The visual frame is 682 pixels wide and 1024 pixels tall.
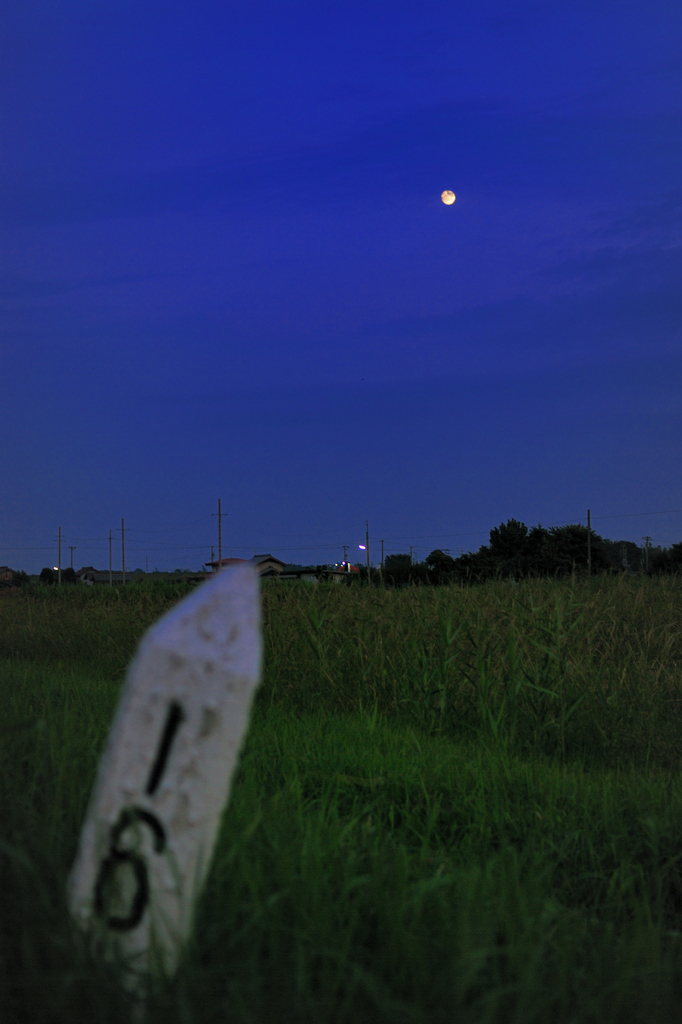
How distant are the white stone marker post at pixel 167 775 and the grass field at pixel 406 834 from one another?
87 millimetres

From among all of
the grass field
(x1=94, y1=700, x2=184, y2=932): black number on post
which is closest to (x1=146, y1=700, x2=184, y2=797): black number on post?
(x1=94, y1=700, x2=184, y2=932): black number on post

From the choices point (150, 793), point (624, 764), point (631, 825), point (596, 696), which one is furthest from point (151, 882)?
point (596, 696)

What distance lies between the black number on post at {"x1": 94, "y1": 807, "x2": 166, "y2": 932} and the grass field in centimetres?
9

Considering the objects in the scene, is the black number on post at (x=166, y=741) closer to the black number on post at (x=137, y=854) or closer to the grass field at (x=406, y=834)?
the black number on post at (x=137, y=854)

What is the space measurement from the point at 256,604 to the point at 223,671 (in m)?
0.15

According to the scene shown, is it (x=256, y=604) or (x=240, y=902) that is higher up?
(x=256, y=604)

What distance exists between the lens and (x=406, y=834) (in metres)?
3.13

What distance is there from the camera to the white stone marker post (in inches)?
49.8

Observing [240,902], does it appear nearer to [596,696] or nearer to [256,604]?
[256,604]

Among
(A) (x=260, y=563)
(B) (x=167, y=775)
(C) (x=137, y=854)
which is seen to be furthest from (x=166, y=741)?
(A) (x=260, y=563)

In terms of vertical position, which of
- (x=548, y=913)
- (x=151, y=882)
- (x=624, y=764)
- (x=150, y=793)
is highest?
(x=150, y=793)

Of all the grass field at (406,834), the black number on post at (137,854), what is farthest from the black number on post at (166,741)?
the grass field at (406,834)

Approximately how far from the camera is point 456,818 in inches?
134

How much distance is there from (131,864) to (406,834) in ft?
6.75
